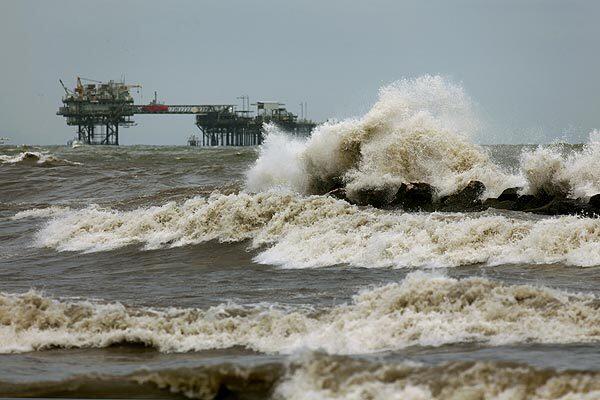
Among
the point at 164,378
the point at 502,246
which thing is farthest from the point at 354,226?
the point at 164,378

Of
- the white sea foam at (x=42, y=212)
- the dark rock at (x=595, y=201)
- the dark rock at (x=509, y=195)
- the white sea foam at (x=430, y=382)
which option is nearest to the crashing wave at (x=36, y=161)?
the white sea foam at (x=42, y=212)

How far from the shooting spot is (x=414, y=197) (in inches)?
658

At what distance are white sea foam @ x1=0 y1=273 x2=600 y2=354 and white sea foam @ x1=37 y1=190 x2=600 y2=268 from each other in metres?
3.42

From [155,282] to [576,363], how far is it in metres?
6.51

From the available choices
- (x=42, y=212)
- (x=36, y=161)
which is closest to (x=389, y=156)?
(x=42, y=212)

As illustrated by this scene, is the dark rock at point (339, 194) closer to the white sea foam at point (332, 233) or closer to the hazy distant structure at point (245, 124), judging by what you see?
the white sea foam at point (332, 233)

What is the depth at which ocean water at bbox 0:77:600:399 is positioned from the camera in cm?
617

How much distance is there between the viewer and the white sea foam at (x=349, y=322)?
23.2 ft

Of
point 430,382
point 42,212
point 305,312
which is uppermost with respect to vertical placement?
point 430,382

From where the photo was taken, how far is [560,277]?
9852mm

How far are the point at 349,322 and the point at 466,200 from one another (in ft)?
29.0

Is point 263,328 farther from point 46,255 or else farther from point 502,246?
point 46,255

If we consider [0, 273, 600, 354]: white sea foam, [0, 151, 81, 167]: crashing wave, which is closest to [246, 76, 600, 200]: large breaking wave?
[0, 273, 600, 354]: white sea foam

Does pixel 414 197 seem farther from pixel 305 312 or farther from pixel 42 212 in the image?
pixel 42 212
